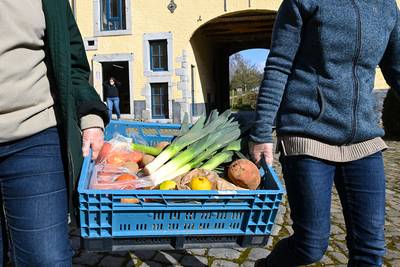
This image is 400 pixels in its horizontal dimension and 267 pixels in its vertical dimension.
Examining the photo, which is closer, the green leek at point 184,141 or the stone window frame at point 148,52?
the green leek at point 184,141

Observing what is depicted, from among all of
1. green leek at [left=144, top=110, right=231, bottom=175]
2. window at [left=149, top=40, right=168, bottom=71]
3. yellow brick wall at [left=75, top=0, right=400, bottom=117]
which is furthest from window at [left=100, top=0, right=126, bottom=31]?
green leek at [left=144, top=110, right=231, bottom=175]

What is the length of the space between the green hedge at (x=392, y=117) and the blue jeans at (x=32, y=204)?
11824mm

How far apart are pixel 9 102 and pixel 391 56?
6.19ft

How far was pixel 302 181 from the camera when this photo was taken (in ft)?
7.00

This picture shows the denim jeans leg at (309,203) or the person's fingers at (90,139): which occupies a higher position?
the person's fingers at (90,139)

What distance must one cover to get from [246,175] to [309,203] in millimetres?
335

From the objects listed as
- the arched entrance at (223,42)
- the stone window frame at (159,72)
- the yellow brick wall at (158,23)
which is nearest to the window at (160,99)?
the stone window frame at (159,72)

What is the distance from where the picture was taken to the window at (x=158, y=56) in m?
19.0

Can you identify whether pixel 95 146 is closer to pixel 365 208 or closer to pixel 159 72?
pixel 365 208

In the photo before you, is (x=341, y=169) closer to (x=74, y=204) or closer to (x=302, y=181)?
(x=302, y=181)

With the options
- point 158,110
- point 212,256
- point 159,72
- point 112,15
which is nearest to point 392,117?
point 159,72

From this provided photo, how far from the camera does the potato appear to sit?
219cm

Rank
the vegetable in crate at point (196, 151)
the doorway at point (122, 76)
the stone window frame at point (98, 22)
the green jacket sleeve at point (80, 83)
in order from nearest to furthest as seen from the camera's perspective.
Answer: the green jacket sleeve at point (80, 83), the vegetable in crate at point (196, 151), the stone window frame at point (98, 22), the doorway at point (122, 76)

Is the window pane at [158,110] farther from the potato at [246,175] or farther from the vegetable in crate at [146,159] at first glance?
the potato at [246,175]
